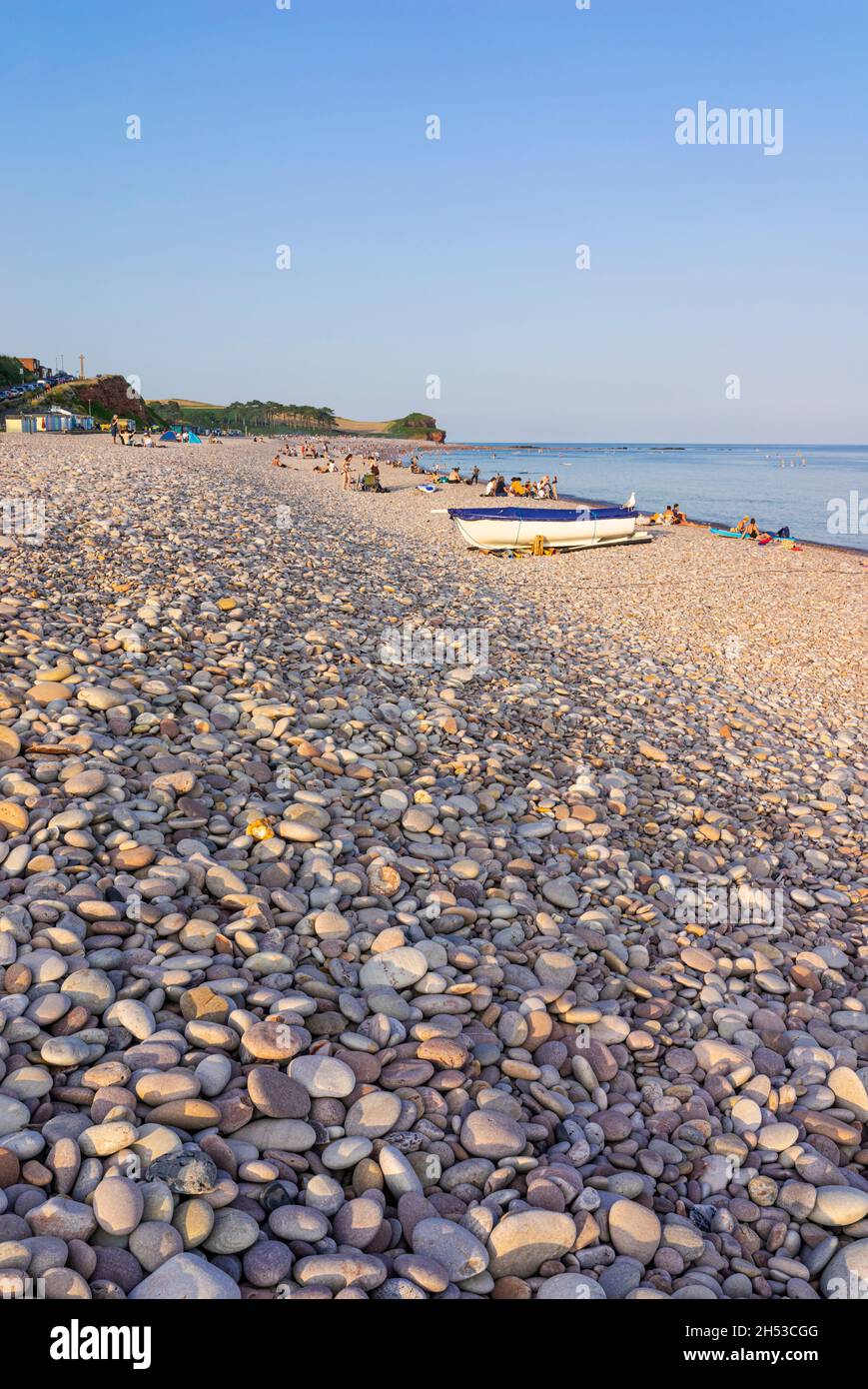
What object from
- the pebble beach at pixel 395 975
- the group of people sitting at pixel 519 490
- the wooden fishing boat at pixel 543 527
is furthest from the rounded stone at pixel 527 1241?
the group of people sitting at pixel 519 490

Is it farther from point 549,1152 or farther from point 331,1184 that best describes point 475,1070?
point 331,1184

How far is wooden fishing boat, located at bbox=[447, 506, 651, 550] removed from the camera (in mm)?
24422

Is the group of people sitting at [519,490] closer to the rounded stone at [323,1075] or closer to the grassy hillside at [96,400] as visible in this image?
the rounded stone at [323,1075]

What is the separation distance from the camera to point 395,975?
4078mm

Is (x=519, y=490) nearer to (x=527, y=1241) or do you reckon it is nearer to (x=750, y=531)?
(x=750, y=531)

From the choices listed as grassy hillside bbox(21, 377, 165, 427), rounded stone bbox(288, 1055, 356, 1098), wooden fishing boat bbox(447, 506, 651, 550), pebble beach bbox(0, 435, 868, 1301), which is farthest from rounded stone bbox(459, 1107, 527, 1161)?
grassy hillside bbox(21, 377, 165, 427)

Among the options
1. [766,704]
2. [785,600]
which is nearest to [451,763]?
[766,704]

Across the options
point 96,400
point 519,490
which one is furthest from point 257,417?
point 519,490

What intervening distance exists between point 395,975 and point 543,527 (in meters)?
23.0

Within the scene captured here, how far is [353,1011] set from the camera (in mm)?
3748

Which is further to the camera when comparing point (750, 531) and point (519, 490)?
point (519, 490)

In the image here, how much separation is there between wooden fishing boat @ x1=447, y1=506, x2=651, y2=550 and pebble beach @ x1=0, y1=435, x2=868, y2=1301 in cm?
1537

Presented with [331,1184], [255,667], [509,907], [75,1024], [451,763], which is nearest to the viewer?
[331,1184]

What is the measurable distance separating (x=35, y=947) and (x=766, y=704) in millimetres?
10458
